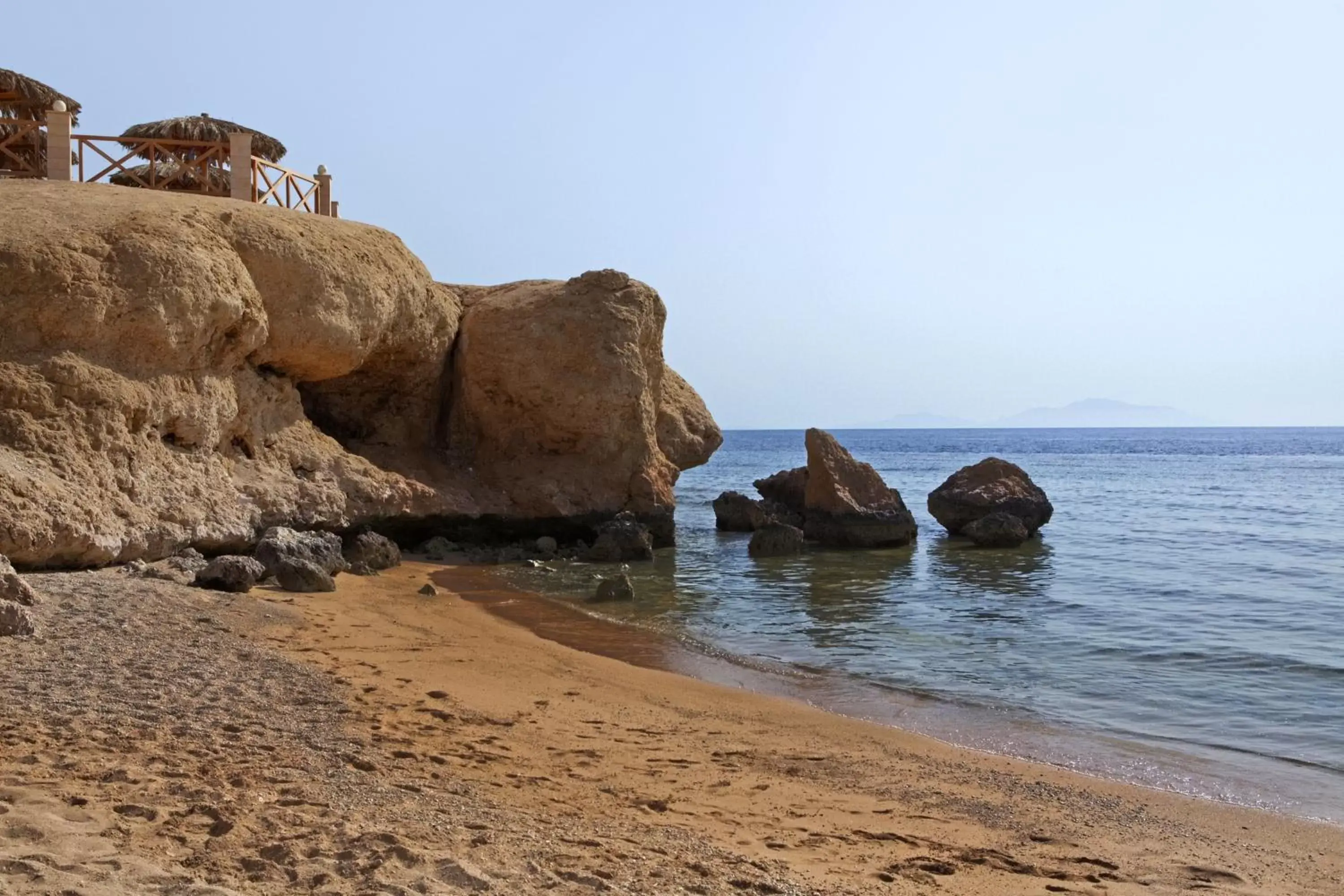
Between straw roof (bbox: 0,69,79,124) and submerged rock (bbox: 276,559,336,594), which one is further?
straw roof (bbox: 0,69,79,124)

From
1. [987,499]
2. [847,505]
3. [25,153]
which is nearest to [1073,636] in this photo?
[847,505]

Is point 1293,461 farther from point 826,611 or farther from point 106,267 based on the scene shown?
point 106,267

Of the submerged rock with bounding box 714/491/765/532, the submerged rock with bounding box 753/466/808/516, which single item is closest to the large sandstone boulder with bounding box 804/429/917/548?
the submerged rock with bounding box 753/466/808/516

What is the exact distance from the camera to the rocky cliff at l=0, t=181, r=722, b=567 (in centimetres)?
1234

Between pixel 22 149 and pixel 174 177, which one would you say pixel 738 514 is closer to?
pixel 174 177

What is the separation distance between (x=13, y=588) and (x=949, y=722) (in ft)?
25.4

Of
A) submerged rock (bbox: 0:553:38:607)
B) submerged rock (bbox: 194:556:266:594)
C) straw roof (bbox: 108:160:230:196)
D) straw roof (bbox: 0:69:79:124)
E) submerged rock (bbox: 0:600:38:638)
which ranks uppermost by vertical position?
straw roof (bbox: 0:69:79:124)

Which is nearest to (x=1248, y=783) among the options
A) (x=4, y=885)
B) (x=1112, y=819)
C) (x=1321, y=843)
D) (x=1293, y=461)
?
(x=1321, y=843)

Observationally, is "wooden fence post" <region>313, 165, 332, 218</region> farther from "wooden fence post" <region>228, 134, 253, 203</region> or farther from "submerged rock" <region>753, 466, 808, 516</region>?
"submerged rock" <region>753, 466, 808, 516</region>

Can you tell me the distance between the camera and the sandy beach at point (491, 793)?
4543 millimetres

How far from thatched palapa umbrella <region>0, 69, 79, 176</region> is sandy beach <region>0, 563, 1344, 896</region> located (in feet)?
34.8

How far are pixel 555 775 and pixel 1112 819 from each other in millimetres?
3507

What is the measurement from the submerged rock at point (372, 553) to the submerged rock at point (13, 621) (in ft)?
26.0

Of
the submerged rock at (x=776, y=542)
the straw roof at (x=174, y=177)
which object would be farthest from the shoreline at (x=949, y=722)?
the straw roof at (x=174, y=177)
